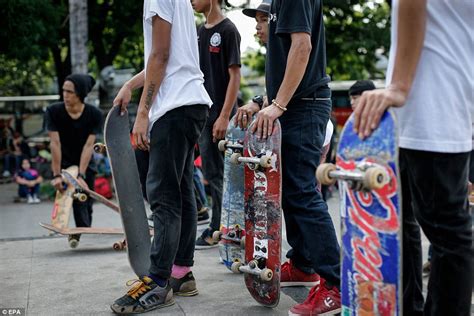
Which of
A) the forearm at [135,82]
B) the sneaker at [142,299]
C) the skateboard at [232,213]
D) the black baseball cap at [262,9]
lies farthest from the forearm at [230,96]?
the sneaker at [142,299]

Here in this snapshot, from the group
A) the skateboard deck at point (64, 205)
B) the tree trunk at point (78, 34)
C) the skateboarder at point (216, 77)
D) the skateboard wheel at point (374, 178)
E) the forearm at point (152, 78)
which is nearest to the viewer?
the skateboard wheel at point (374, 178)

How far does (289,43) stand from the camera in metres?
3.53

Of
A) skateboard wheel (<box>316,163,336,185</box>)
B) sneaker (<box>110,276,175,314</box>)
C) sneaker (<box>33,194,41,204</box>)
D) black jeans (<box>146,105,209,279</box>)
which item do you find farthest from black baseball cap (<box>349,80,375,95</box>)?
sneaker (<box>33,194,41,204</box>)

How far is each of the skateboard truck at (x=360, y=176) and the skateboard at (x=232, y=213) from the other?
169 centimetres

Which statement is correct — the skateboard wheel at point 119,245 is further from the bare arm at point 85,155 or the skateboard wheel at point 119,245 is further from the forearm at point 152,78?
the forearm at point 152,78

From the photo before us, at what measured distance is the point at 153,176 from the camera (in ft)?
11.9

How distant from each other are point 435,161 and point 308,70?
→ 123 centimetres

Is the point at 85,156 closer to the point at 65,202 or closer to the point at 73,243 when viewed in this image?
the point at 65,202

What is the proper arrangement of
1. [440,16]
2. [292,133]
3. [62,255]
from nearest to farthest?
[440,16]
[292,133]
[62,255]

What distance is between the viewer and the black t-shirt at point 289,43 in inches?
134

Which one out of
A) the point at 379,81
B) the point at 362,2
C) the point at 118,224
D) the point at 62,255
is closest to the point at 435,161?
the point at 62,255

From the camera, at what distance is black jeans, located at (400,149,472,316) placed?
2510 millimetres

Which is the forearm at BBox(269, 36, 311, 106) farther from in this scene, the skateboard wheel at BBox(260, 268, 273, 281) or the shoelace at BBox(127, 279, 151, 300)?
the shoelace at BBox(127, 279, 151, 300)

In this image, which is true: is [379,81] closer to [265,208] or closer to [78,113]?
[78,113]
